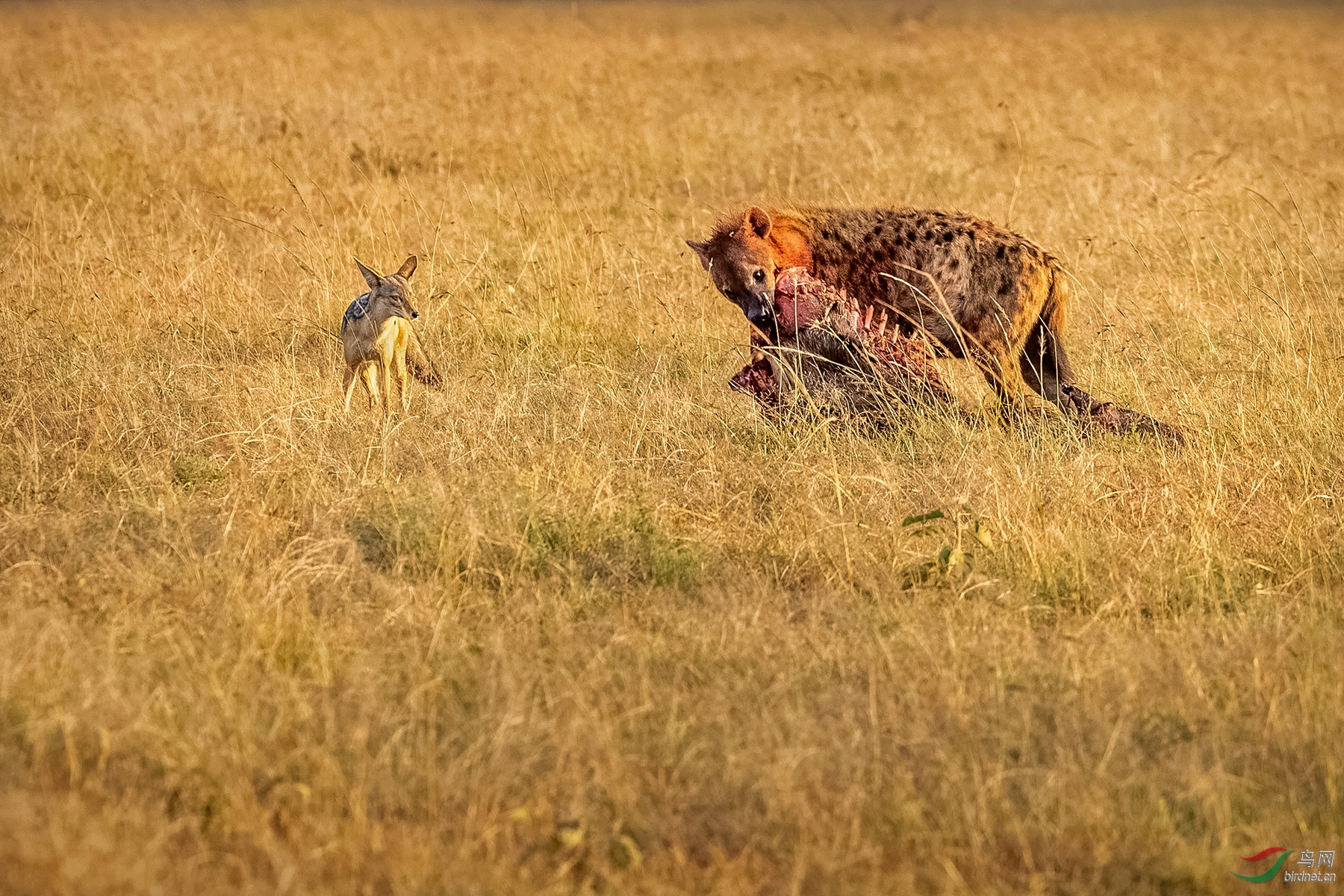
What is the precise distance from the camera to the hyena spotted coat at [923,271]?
5.46 meters

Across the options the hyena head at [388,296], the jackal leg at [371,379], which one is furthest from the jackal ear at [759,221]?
the jackal leg at [371,379]

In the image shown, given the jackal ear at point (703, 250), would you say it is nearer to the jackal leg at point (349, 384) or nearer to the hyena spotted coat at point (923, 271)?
the hyena spotted coat at point (923, 271)

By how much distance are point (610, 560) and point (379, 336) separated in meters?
1.73

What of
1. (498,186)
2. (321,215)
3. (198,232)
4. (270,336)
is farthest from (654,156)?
(270,336)

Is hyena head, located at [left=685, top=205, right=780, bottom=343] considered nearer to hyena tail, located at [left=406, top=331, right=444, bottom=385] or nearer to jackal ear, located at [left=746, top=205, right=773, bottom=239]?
jackal ear, located at [left=746, top=205, right=773, bottom=239]

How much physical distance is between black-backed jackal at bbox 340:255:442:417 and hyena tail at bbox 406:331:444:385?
0.58 feet

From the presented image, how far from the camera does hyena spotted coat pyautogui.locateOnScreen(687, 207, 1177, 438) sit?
5465 mm

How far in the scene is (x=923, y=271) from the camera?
5.45 meters

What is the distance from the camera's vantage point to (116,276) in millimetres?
7316

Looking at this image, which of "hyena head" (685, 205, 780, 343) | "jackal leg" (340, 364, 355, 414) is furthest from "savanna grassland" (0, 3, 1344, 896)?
"hyena head" (685, 205, 780, 343)

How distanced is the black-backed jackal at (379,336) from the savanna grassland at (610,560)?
0.16 metres

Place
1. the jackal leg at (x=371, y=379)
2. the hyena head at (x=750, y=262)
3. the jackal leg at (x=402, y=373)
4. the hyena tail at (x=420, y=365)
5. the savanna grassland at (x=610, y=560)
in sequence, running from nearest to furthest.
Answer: the savanna grassland at (x=610, y=560) → the hyena head at (x=750, y=262) → the jackal leg at (x=371, y=379) → the jackal leg at (x=402, y=373) → the hyena tail at (x=420, y=365)

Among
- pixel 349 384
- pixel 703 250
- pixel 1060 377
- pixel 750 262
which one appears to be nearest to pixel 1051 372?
pixel 1060 377

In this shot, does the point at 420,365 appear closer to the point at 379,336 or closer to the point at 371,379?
the point at 371,379
